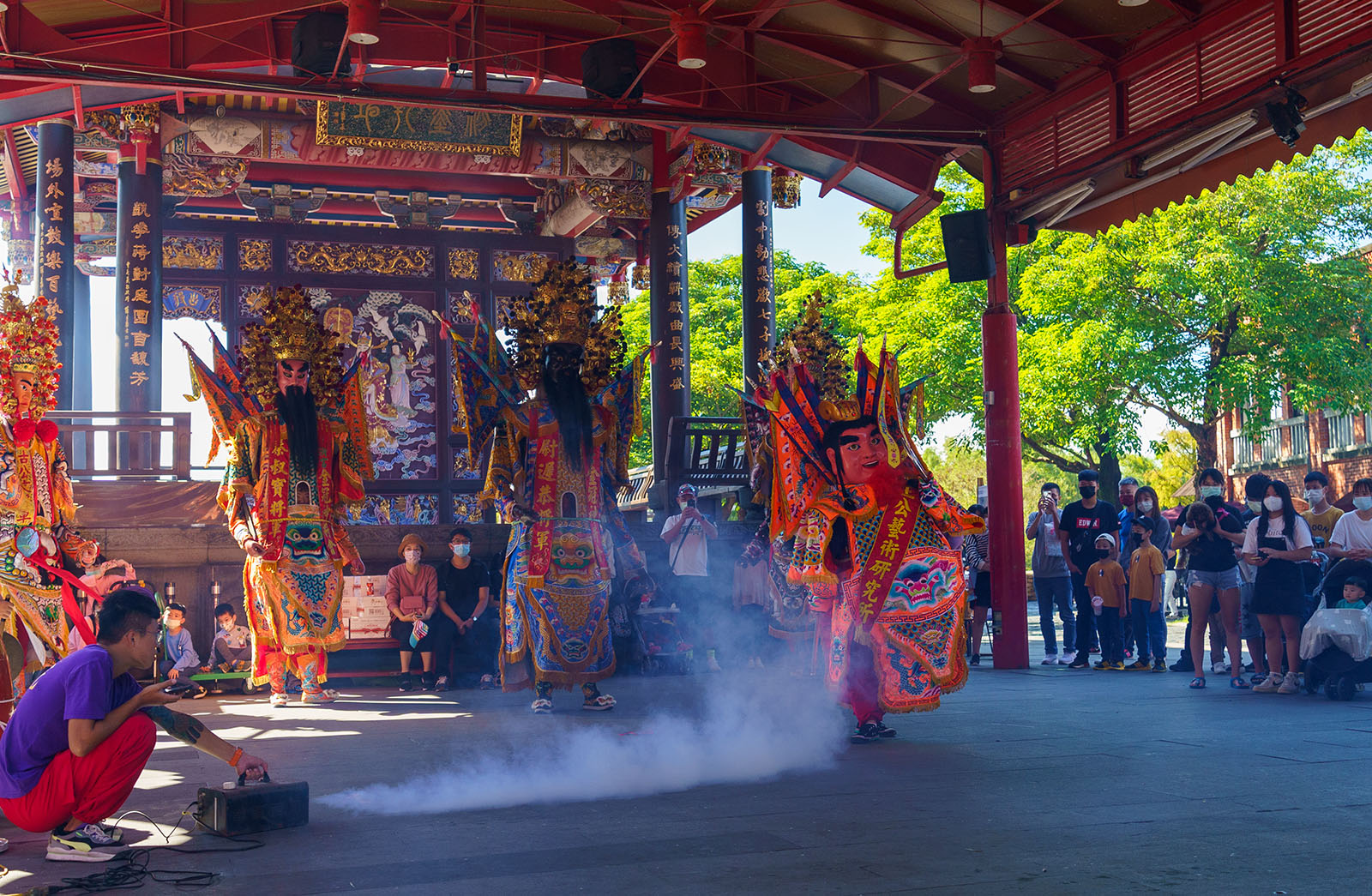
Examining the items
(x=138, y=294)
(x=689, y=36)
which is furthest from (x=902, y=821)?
(x=138, y=294)

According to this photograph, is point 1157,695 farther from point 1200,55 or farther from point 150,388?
point 150,388

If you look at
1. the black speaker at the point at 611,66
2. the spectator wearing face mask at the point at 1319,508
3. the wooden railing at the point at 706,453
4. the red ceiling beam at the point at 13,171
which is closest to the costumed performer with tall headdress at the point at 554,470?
the black speaker at the point at 611,66

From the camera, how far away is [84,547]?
6.68 meters

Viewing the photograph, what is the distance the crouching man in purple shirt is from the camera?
13.7ft

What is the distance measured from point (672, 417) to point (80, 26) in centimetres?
673

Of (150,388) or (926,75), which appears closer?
(926,75)

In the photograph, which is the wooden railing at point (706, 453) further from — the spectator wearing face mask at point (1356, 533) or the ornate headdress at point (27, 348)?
the ornate headdress at point (27, 348)

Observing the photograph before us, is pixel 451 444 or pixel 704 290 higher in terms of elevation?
pixel 704 290

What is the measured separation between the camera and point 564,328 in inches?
337

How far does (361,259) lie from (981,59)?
898cm

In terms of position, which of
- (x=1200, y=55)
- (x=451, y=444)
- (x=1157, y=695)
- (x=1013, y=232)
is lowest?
(x=1157, y=695)

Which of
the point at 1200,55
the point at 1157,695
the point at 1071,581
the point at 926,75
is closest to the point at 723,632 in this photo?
the point at 1071,581

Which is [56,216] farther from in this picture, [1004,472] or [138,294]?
[1004,472]

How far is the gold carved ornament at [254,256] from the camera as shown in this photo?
608 inches
